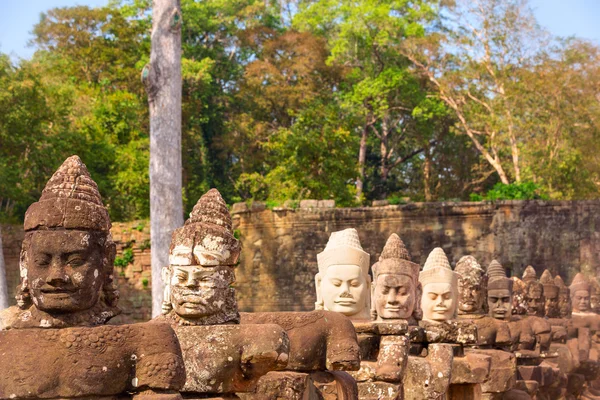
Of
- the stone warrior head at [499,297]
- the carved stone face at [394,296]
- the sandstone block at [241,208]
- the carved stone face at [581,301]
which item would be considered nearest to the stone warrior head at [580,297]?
the carved stone face at [581,301]

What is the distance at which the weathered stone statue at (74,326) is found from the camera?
366cm

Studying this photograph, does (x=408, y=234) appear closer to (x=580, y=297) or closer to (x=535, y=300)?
(x=580, y=297)

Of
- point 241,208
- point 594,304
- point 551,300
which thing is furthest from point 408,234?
point 551,300

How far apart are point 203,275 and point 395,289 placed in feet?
9.40

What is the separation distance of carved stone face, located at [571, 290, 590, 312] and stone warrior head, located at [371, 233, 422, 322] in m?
9.84

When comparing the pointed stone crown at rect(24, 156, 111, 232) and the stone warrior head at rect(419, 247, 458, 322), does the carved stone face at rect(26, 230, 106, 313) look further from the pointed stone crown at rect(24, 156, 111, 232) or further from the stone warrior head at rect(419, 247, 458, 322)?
the stone warrior head at rect(419, 247, 458, 322)

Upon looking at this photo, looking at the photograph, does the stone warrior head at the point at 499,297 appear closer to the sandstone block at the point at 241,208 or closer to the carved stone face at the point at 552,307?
the carved stone face at the point at 552,307

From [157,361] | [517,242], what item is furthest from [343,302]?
[517,242]

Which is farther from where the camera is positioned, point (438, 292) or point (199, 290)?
point (438, 292)

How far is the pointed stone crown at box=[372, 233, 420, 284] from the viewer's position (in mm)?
7316

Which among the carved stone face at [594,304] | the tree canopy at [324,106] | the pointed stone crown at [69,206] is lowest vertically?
the carved stone face at [594,304]

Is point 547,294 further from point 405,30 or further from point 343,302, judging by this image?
point 405,30

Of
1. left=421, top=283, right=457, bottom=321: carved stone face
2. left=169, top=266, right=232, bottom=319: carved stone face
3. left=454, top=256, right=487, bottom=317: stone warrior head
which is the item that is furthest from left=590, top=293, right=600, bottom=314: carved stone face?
left=169, top=266, right=232, bottom=319: carved stone face

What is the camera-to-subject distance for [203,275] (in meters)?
4.65
